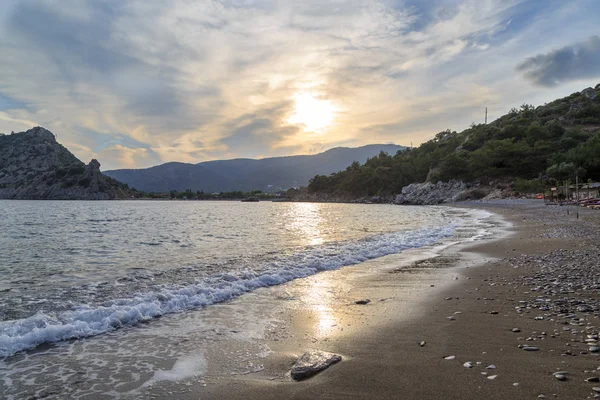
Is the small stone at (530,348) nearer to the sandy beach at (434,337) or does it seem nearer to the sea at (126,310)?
the sandy beach at (434,337)

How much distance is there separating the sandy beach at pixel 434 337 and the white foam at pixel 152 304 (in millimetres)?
807

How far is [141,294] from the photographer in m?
8.94

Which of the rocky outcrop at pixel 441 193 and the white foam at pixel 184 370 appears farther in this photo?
the rocky outcrop at pixel 441 193

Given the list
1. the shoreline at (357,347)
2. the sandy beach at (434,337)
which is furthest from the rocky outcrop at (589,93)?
the shoreline at (357,347)

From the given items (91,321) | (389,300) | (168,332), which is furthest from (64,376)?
(389,300)

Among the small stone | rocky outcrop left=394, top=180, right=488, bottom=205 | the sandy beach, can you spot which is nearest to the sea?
the sandy beach

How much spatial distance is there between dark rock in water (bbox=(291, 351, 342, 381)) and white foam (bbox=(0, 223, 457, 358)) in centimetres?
410

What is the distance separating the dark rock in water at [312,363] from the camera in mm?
4469

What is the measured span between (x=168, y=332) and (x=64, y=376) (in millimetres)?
1958

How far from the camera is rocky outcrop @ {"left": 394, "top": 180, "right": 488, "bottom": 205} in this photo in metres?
101

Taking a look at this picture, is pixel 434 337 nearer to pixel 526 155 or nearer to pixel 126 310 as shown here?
pixel 126 310

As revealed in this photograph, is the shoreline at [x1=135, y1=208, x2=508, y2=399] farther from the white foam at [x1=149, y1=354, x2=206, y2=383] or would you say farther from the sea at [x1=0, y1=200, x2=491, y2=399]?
the sea at [x1=0, y1=200, x2=491, y2=399]

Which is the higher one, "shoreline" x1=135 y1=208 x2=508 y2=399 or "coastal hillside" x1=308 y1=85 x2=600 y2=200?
"coastal hillside" x1=308 y1=85 x2=600 y2=200

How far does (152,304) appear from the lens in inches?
316
